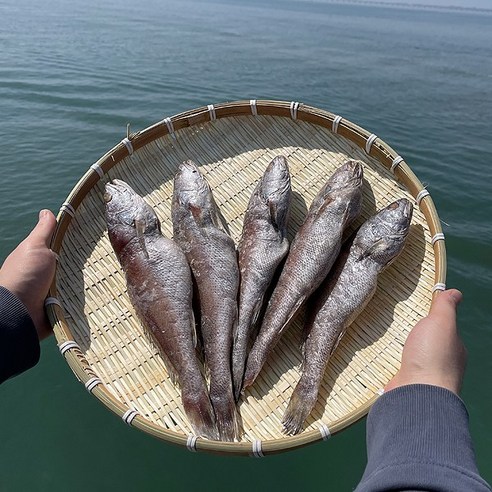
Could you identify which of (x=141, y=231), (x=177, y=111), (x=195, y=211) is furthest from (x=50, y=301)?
(x=177, y=111)

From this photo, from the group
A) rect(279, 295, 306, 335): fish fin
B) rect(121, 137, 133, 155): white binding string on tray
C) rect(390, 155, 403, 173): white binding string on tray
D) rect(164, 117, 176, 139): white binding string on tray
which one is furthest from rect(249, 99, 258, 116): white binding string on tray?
rect(279, 295, 306, 335): fish fin

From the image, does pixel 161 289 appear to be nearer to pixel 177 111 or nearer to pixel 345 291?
pixel 345 291

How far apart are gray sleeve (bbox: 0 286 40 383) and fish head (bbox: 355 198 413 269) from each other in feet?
7.85

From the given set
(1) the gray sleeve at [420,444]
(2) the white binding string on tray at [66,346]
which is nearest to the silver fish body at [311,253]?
(1) the gray sleeve at [420,444]

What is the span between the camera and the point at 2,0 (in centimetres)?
3203

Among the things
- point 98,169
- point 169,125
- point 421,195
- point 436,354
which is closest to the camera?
point 436,354

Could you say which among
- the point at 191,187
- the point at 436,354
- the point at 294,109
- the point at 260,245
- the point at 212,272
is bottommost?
the point at 212,272

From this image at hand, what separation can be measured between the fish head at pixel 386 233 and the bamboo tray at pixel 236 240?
0.20 meters

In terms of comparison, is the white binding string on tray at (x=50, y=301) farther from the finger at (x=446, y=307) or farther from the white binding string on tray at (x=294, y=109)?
the white binding string on tray at (x=294, y=109)

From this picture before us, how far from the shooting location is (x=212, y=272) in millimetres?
3213

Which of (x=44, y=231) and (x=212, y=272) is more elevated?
(x=44, y=231)

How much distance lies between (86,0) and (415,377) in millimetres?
48430

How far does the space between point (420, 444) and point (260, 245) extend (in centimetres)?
194

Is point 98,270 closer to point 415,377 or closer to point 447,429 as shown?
point 415,377
